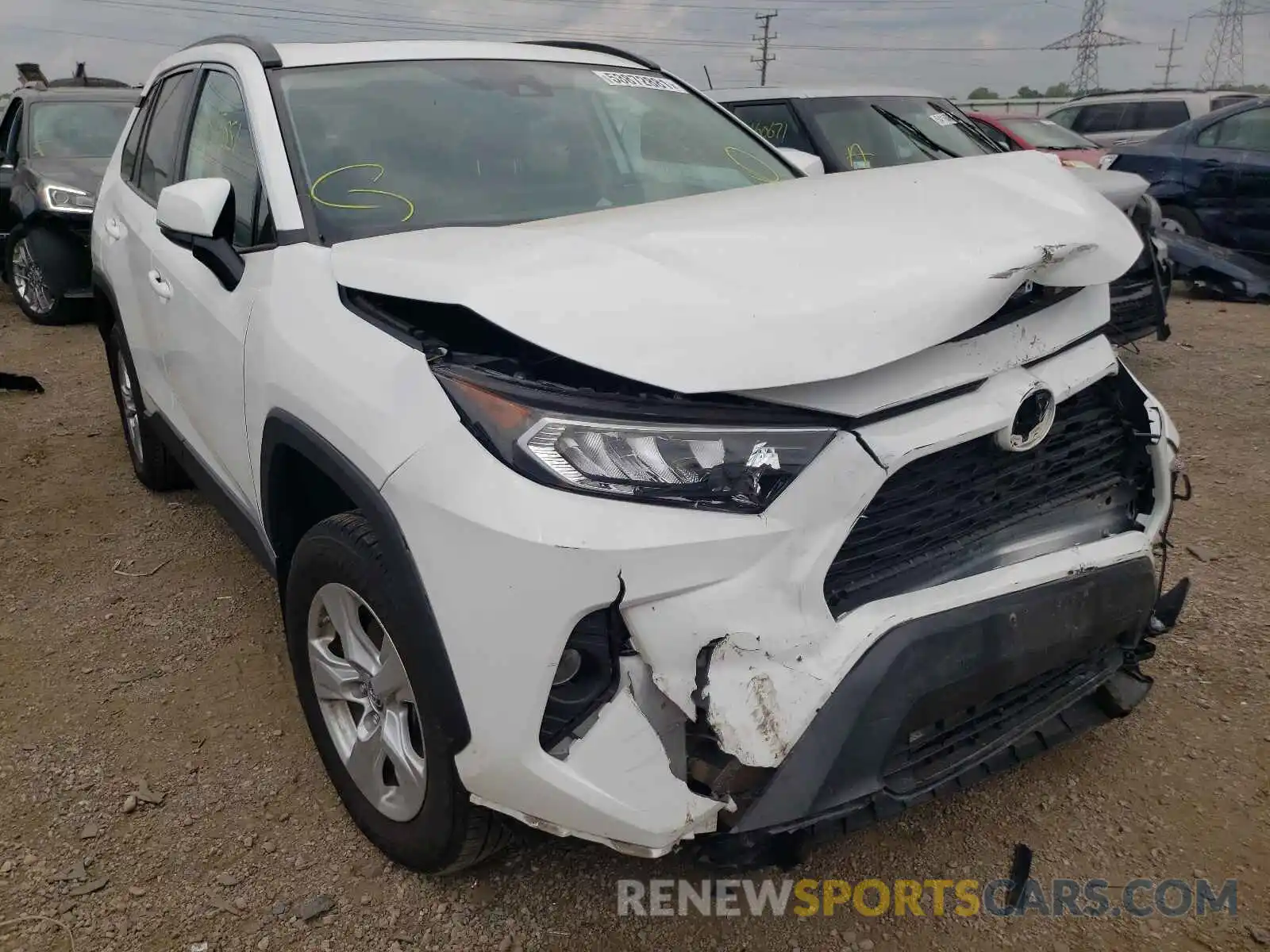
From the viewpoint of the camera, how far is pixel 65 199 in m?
7.71

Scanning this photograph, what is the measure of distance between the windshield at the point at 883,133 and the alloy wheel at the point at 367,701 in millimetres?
4943

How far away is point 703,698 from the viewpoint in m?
1.57

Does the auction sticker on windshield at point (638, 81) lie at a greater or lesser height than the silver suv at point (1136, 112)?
greater

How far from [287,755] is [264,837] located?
12.6 inches

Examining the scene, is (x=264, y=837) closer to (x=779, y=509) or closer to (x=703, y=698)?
(x=703, y=698)

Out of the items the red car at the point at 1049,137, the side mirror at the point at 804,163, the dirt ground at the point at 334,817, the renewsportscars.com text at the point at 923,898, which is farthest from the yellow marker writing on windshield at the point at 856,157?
the renewsportscars.com text at the point at 923,898

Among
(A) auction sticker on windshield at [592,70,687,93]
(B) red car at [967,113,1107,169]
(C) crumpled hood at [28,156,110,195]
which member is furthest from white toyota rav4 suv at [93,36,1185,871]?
(B) red car at [967,113,1107,169]

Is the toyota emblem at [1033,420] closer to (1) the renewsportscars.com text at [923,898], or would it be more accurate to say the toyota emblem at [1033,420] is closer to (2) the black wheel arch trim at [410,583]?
(1) the renewsportscars.com text at [923,898]

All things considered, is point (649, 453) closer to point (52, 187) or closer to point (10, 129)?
point (52, 187)

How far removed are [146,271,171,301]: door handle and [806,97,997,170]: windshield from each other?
430cm

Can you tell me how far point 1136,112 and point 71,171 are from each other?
1390cm

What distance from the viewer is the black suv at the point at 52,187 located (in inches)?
306

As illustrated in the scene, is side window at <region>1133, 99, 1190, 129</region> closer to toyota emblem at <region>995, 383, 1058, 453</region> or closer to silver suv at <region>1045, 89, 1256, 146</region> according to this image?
silver suv at <region>1045, 89, 1256, 146</region>

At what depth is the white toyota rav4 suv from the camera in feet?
5.22
